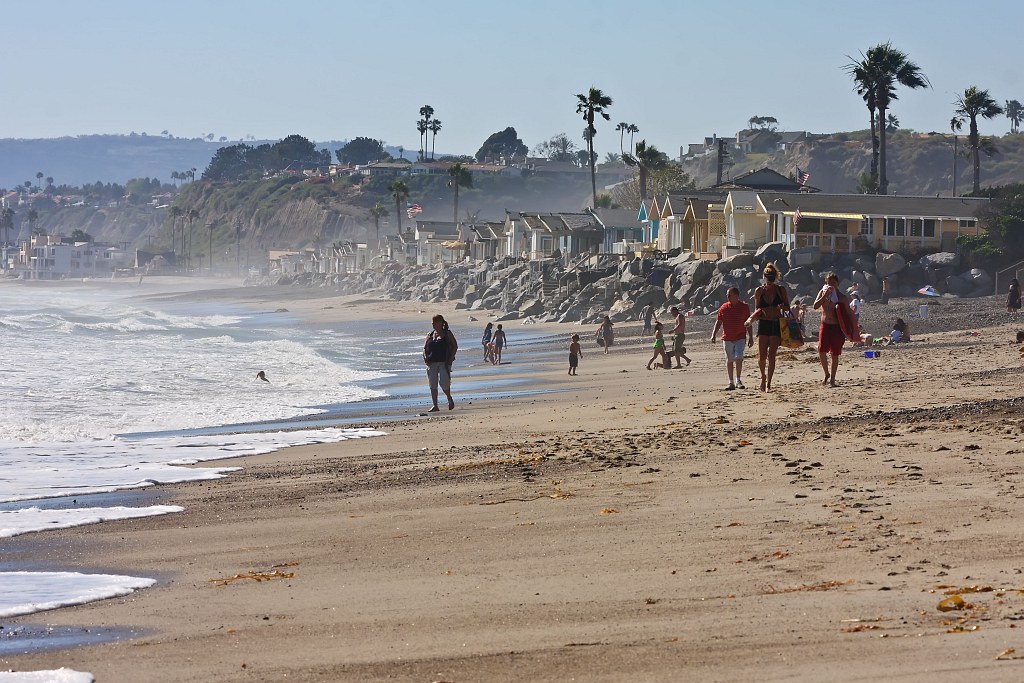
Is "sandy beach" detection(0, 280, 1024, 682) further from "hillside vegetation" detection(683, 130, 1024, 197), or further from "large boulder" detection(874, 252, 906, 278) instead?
"hillside vegetation" detection(683, 130, 1024, 197)

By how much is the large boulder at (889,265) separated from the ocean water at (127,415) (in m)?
18.7

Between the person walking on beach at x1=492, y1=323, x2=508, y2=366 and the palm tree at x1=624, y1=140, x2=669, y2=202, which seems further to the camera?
the palm tree at x1=624, y1=140, x2=669, y2=202

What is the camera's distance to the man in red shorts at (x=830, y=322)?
605 inches

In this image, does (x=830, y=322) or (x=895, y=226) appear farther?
(x=895, y=226)

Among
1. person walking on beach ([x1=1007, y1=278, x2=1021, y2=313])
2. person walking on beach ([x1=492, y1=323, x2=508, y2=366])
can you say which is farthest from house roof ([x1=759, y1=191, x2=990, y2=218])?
person walking on beach ([x1=492, y1=323, x2=508, y2=366])

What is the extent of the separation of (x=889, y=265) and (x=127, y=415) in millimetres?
32878

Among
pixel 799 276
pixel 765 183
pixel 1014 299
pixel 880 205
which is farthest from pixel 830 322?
pixel 765 183

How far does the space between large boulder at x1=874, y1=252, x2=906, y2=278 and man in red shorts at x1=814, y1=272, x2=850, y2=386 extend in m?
30.9

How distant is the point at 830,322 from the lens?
51.0 feet

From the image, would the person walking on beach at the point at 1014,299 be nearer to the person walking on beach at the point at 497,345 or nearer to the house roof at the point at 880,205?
the person walking on beach at the point at 497,345

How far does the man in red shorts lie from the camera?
50.4ft

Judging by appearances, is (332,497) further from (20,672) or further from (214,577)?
(20,672)

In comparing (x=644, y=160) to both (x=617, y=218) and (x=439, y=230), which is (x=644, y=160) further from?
(x=439, y=230)

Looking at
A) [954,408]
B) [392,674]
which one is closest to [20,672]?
[392,674]
